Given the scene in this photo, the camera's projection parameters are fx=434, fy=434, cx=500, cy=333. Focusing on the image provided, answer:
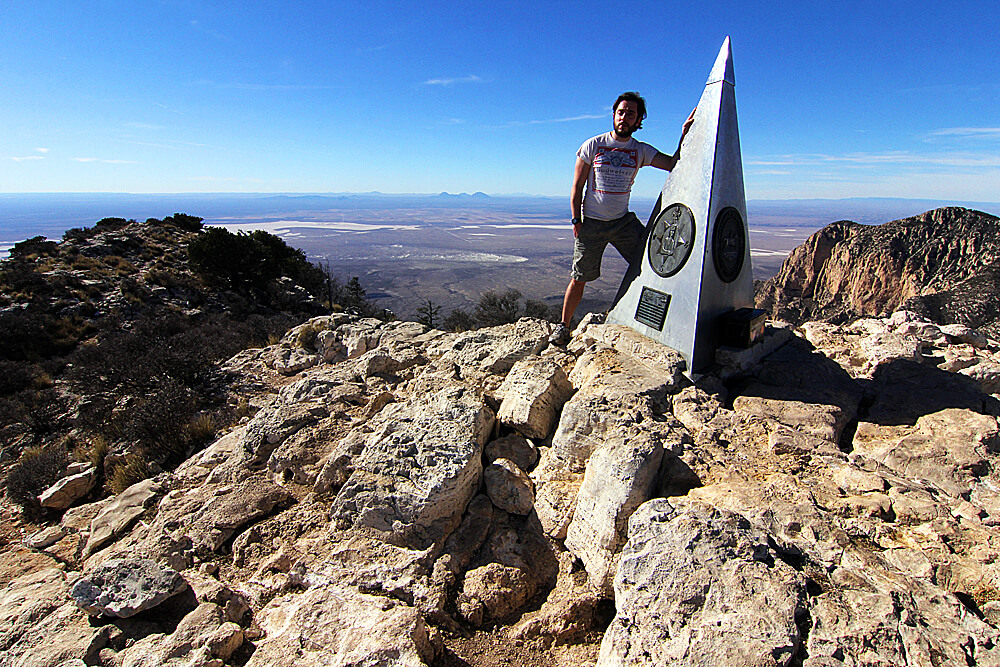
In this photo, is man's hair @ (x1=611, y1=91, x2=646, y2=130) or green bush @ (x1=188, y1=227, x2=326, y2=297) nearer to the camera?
man's hair @ (x1=611, y1=91, x2=646, y2=130)

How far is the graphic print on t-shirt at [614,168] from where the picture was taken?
426cm

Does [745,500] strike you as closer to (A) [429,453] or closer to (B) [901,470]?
(B) [901,470]

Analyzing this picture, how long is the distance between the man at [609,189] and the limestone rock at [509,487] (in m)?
1.82

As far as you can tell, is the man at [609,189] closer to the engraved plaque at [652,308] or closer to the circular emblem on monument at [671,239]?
the circular emblem on monument at [671,239]

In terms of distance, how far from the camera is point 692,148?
416cm

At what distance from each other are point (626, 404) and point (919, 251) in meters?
33.2

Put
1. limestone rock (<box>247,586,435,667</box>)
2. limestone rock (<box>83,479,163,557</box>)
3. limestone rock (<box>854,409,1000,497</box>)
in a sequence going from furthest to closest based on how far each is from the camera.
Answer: limestone rock (<box>83,479,163,557</box>)
limestone rock (<box>854,409,1000,497</box>)
limestone rock (<box>247,586,435,667</box>)

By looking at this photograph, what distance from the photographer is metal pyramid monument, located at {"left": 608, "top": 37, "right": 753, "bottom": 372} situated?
390cm

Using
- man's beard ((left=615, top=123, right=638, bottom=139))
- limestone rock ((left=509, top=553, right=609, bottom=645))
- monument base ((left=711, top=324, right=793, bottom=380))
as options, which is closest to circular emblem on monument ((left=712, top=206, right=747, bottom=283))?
monument base ((left=711, top=324, right=793, bottom=380))

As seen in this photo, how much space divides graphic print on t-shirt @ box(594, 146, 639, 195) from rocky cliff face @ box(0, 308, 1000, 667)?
1483 millimetres

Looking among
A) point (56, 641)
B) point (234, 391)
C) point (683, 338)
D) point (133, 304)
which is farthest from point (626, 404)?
point (133, 304)

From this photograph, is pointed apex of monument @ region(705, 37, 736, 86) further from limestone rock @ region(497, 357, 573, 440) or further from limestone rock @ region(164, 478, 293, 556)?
limestone rock @ region(164, 478, 293, 556)

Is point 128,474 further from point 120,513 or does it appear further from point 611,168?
point 611,168

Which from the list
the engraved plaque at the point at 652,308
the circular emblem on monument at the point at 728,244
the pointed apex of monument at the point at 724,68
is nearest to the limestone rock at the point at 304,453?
the engraved plaque at the point at 652,308
